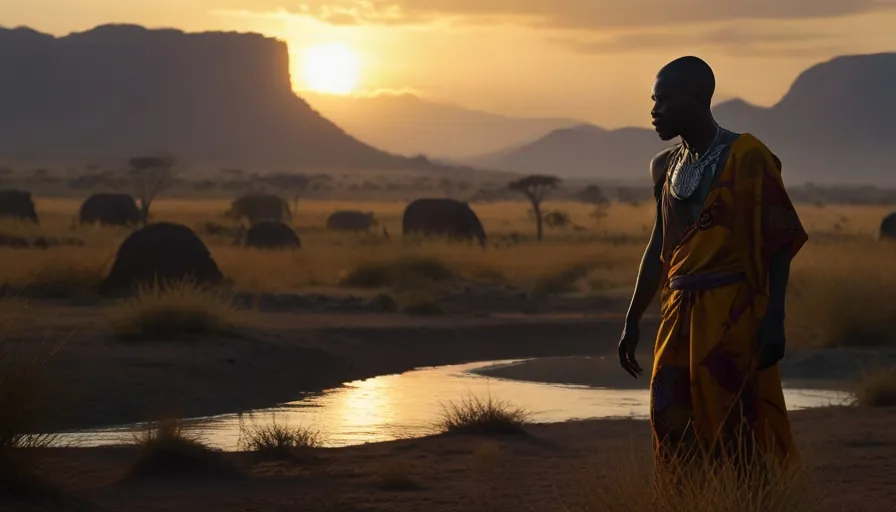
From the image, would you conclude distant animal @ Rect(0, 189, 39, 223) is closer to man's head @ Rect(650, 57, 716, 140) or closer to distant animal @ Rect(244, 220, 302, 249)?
distant animal @ Rect(244, 220, 302, 249)

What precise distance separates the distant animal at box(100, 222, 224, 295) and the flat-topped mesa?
11071 centimetres

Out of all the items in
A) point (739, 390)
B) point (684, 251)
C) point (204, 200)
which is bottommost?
point (739, 390)

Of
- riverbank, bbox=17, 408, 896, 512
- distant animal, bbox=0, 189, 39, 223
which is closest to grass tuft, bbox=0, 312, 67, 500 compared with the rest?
riverbank, bbox=17, 408, 896, 512

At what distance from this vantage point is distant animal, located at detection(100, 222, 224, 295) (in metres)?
22.9

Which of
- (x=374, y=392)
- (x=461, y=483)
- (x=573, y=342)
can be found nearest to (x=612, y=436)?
(x=461, y=483)

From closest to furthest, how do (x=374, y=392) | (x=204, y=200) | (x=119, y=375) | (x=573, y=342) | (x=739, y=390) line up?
1. (x=739, y=390)
2. (x=119, y=375)
3. (x=374, y=392)
4. (x=573, y=342)
5. (x=204, y=200)

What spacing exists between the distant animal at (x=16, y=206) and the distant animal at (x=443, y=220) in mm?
14060

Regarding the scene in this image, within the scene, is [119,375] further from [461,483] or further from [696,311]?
[696,311]

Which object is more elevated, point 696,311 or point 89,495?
point 696,311

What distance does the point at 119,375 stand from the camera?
14.4m

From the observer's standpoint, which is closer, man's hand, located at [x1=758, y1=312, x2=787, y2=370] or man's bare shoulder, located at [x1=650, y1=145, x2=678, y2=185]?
man's hand, located at [x1=758, y1=312, x2=787, y2=370]

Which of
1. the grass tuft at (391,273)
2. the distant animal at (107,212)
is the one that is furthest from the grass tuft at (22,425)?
the distant animal at (107,212)

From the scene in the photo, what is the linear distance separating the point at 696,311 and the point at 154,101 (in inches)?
5536

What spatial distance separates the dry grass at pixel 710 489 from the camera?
17.4 ft
